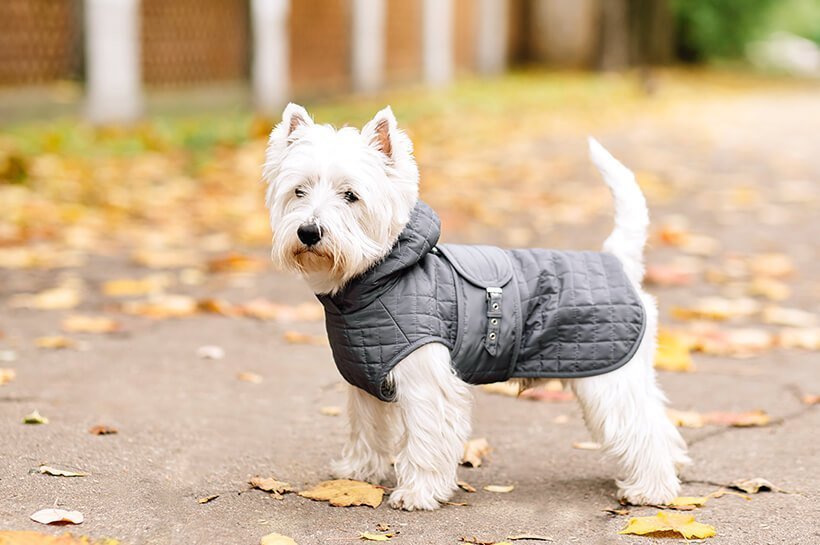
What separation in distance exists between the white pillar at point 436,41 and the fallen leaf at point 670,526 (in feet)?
66.7

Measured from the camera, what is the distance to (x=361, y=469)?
3729 mm

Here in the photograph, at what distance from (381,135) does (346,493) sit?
45.8 inches

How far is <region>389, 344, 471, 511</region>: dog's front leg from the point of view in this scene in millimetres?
3396

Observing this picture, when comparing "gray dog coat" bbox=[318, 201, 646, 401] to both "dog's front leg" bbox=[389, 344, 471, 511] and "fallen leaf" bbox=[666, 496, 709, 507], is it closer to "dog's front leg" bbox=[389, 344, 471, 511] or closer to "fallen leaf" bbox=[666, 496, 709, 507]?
"dog's front leg" bbox=[389, 344, 471, 511]

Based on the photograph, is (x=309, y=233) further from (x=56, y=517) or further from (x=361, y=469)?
(x=56, y=517)

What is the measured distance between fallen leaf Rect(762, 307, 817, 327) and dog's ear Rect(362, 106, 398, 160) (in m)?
3.39

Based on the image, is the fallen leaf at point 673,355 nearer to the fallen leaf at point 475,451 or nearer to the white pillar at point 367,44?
the fallen leaf at point 475,451

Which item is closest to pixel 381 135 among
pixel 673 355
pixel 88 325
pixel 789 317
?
pixel 673 355

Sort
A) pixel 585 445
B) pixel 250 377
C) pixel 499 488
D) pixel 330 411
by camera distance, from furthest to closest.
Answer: pixel 250 377, pixel 330 411, pixel 585 445, pixel 499 488

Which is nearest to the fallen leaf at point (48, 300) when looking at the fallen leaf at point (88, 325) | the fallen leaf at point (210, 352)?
the fallen leaf at point (88, 325)

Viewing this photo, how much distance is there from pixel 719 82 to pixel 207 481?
2386cm

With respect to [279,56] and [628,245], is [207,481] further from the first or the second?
[279,56]

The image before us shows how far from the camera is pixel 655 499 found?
3.57 m

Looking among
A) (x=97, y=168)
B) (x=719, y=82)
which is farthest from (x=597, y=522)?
(x=719, y=82)
